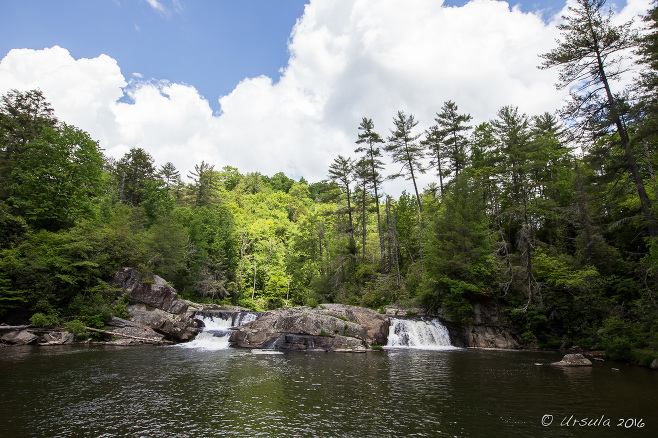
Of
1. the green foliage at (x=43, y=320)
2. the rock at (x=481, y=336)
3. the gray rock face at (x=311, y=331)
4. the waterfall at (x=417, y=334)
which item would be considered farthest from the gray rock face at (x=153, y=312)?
the rock at (x=481, y=336)

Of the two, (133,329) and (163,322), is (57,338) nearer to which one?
(133,329)

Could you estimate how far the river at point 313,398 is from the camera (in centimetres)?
726

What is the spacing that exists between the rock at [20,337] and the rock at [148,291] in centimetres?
614

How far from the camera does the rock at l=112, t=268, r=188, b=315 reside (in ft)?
85.6

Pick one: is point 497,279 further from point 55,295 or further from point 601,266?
point 55,295

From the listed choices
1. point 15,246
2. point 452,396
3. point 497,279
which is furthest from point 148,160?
point 452,396

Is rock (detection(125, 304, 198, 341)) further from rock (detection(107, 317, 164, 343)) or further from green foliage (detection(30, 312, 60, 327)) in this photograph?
green foliage (detection(30, 312, 60, 327))

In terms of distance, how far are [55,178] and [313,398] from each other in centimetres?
3158

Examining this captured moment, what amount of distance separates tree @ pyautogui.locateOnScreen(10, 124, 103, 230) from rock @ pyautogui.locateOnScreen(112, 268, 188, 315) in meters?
8.19

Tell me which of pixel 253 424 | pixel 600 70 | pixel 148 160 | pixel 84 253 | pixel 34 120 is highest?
pixel 148 160

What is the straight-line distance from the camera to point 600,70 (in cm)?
1681

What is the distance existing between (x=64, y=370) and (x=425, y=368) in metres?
15.2

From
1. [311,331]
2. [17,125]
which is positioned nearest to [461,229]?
[311,331]

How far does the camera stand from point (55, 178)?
2841cm
